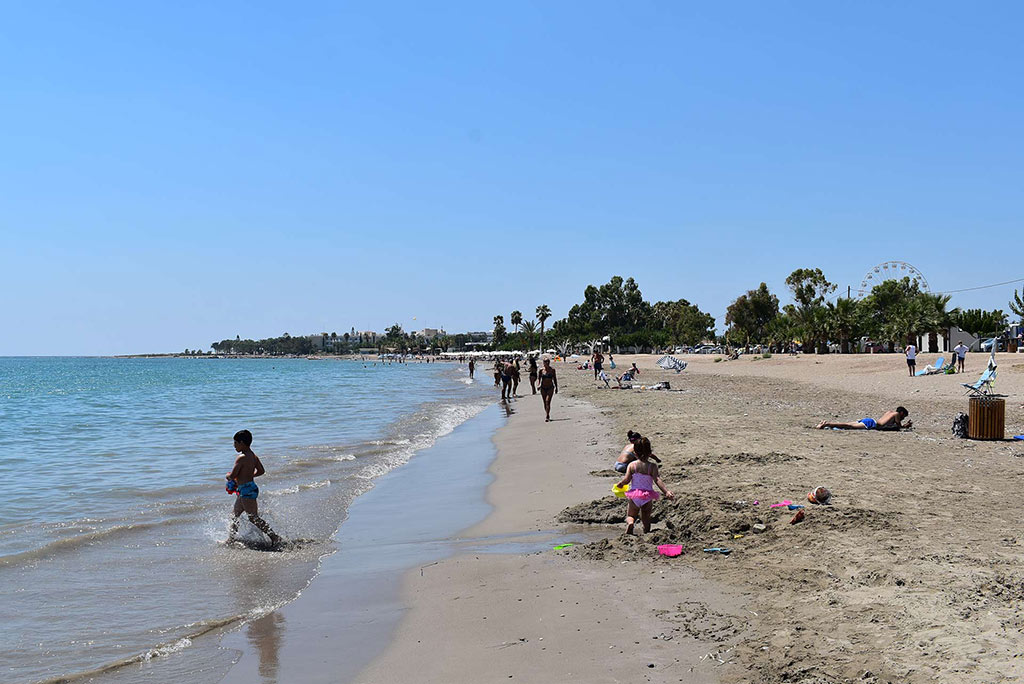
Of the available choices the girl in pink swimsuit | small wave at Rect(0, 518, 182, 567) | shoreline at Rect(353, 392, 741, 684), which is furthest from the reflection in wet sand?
small wave at Rect(0, 518, 182, 567)

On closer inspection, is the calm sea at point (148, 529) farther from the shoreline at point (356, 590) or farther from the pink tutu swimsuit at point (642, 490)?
the pink tutu swimsuit at point (642, 490)

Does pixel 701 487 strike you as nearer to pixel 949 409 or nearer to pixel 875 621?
pixel 875 621

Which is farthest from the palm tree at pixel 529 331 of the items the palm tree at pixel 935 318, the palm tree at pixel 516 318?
the palm tree at pixel 935 318

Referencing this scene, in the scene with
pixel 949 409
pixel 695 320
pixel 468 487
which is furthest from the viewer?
pixel 695 320

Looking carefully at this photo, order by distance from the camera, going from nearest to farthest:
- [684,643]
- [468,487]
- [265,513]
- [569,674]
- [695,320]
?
[569,674] → [684,643] → [265,513] → [468,487] → [695,320]

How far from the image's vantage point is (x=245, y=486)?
9.06 m

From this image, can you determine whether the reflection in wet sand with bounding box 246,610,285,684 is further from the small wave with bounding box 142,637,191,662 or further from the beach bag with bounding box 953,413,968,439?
the beach bag with bounding box 953,413,968,439

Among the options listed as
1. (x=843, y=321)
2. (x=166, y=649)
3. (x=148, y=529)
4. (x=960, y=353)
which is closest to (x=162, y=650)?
(x=166, y=649)

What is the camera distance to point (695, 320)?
120 metres

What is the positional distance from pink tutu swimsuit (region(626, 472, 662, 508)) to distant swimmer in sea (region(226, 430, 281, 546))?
4112mm

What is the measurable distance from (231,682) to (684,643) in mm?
2898

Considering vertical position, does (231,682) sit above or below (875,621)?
below

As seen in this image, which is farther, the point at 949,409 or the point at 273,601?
the point at 949,409

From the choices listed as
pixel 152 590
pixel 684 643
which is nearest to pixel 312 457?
pixel 152 590
